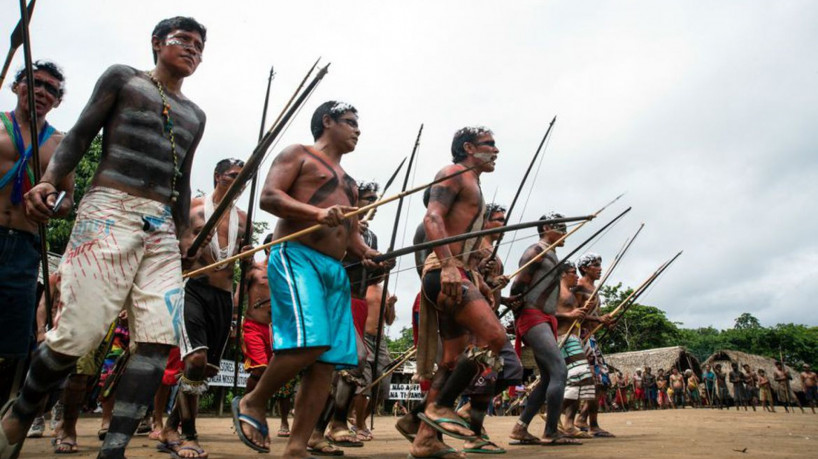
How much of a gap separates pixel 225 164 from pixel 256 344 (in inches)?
72.8

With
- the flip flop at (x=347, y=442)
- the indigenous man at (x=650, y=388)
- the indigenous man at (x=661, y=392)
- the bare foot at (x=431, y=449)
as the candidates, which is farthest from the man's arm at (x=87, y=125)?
the indigenous man at (x=650, y=388)

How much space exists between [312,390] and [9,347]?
5.63 feet

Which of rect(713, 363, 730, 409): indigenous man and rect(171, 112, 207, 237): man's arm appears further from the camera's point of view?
rect(713, 363, 730, 409): indigenous man

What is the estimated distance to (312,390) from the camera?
11.0ft

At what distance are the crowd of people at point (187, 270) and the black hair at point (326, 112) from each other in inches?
0.6

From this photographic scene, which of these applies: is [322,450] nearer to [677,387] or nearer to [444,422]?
[444,422]

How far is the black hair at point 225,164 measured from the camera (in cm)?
555

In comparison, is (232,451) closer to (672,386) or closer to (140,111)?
(140,111)

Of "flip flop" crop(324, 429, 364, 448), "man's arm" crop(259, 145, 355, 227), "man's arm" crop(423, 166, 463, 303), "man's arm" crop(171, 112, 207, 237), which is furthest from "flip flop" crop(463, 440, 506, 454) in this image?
"man's arm" crop(171, 112, 207, 237)

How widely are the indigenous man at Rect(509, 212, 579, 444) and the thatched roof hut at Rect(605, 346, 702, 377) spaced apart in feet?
102

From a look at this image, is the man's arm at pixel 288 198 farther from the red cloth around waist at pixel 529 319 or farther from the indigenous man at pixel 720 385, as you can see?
the indigenous man at pixel 720 385

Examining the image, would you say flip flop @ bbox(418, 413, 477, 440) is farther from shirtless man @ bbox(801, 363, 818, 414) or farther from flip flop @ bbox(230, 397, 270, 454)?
shirtless man @ bbox(801, 363, 818, 414)

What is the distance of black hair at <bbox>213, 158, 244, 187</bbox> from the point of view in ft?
18.2

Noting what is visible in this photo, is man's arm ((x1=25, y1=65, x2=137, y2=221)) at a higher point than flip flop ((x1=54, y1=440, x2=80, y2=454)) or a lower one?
higher
